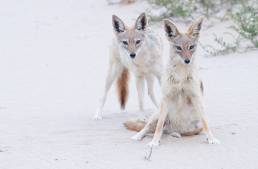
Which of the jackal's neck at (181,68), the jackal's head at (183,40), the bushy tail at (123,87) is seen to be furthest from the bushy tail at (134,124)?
the bushy tail at (123,87)

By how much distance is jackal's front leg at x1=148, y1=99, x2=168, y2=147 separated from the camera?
21.8 feet

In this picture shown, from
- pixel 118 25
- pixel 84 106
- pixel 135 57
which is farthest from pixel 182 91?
pixel 84 106

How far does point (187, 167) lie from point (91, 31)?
8956 millimetres

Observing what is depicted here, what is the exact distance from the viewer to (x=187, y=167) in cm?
591

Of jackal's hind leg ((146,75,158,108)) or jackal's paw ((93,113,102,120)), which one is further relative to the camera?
jackal's hind leg ((146,75,158,108))

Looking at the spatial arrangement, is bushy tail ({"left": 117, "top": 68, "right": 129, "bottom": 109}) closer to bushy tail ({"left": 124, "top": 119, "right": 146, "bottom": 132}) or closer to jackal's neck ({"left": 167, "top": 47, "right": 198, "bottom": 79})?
bushy tail ({"left": 124, "top": 119, "right": 146, "bottom": 132})

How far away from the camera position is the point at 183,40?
6688mm

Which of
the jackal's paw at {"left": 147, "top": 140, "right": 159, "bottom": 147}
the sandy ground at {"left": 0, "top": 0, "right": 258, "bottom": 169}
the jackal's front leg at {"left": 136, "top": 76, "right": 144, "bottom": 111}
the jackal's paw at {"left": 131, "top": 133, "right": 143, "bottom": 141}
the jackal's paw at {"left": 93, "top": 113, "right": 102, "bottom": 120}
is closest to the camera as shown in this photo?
the sandy ground at {"left": 0, "top": 0, "right": 258, "bottom": 169}

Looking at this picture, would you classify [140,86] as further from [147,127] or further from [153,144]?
[153,144]

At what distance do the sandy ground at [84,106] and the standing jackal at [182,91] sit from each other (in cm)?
13

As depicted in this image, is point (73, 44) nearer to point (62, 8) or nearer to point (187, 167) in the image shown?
point (62, 8)

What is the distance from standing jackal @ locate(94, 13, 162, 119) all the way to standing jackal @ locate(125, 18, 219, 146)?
121 cm

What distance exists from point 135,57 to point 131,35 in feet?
0.86

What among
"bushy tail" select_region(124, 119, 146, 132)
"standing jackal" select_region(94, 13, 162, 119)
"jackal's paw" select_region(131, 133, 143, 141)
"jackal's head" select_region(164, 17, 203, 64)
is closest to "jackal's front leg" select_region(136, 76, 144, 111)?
"standing jackal" select_region(94, 13, 162, 119)
